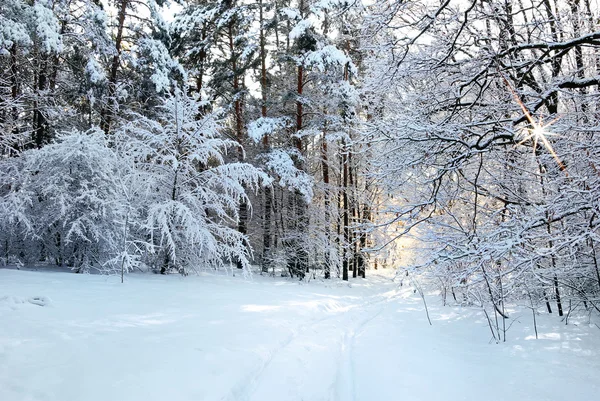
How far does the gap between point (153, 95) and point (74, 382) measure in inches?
441

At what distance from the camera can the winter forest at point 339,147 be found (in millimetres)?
3904

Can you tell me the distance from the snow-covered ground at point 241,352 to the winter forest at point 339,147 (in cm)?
18

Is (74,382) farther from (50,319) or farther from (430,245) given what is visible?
(430,245)

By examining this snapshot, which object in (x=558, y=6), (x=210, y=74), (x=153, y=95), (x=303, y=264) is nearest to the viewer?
(x=558, y=6)

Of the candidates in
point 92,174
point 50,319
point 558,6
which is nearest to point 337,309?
point 50,319

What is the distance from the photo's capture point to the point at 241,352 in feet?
12.8

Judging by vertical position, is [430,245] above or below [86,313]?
above

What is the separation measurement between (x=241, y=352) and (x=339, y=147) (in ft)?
15.8

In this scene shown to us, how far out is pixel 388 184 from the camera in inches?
191

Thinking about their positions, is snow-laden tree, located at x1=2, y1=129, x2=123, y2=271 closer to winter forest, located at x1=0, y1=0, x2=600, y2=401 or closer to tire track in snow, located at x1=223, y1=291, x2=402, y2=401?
winter forest, located at x1=0, y1=0, x2=600, y2=401

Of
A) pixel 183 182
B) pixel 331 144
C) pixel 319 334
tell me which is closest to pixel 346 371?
pixel 319 334

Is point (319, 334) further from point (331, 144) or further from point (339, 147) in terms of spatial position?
point (331, 144)

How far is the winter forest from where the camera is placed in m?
3.90

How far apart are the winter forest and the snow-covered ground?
180 millimetres
